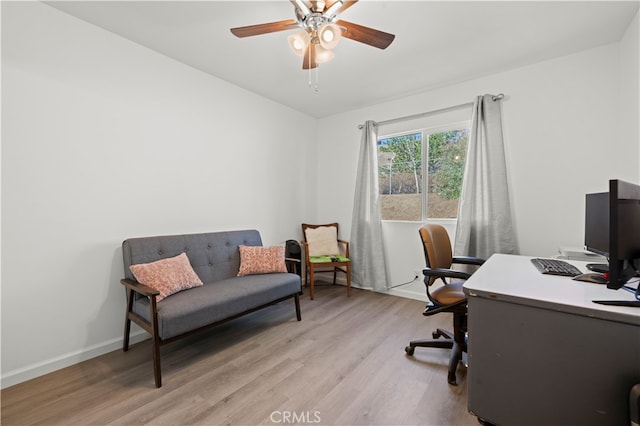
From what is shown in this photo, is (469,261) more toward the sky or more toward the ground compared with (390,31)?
more toward the ground

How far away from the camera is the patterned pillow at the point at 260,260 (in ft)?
8.86

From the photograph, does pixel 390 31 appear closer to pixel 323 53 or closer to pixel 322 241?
pixel 323 53

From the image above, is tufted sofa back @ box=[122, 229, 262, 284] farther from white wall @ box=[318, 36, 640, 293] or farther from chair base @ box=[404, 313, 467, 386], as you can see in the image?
white wall @ box=[318, 36, 640, 293]

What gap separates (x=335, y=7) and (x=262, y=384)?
2.35 m

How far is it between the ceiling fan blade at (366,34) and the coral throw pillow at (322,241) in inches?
97.5

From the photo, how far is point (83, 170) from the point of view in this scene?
1.99 m

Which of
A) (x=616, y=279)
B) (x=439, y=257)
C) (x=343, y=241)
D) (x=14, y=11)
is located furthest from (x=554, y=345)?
(x=14, y=11)

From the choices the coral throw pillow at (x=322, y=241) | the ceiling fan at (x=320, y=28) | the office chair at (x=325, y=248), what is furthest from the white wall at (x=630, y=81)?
the coral throw pillow at (x=322, y=241)

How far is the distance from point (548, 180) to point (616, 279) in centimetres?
186

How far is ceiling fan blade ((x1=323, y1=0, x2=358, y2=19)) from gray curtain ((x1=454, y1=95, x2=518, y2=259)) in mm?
1966

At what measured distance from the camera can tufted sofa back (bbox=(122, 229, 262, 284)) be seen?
2.14m

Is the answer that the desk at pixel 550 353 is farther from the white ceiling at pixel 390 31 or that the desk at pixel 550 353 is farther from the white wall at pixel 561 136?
the white ceiling at pixel 390 31

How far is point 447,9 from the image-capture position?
185 centimetres

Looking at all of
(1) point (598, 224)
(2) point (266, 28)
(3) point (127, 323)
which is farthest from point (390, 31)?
(3) point (127, 323)
